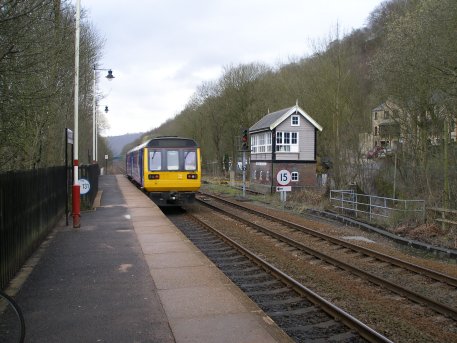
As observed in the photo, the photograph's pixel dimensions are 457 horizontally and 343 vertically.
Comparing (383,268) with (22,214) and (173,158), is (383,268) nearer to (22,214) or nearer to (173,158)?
(22,214)

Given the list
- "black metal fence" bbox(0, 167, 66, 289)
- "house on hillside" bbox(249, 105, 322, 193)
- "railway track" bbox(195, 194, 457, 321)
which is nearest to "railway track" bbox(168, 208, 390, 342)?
"railway track" bbox(195, 194, 457, 321)

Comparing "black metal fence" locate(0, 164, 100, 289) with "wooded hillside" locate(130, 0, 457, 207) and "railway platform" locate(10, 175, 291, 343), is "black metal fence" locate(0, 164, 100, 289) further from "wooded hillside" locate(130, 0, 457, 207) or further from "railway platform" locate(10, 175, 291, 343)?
"wooded hillside" locate(130, 0, 457, 207)

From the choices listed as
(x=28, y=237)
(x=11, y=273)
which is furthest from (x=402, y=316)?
(x=28, y=237)

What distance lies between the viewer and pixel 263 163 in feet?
139

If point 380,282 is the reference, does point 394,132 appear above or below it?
above

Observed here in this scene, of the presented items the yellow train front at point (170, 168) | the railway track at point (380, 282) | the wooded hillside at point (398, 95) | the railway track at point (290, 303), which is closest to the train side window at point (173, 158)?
the yellow train front at point (170, 168)

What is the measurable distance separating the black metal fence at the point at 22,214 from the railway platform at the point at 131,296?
286 millimetres

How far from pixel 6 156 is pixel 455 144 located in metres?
17.8

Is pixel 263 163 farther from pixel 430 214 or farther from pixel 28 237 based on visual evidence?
pixel 28 237

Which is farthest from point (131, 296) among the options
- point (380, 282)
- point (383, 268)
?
point (383, 268)

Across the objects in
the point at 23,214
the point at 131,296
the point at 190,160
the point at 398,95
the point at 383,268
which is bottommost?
the point at 383,268

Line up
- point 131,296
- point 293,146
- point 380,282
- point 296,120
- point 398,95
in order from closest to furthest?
1. point 131,296
2. point 380,282
3. point 398,95
4. point 296,120
5. point 293,146

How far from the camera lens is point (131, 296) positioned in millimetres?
6703

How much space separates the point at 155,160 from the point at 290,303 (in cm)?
Answer: 1390
